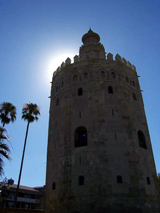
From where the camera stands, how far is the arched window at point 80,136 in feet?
63.9

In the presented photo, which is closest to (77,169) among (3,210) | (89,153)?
(89,153)

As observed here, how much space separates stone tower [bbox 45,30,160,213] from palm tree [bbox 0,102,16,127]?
4221 mm

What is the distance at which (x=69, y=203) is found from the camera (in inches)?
677

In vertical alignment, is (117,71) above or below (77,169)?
above

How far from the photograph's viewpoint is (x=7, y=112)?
889 inches

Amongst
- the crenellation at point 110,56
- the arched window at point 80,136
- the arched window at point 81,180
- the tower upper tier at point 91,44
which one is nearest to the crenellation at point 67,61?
the tower upper tier at point 91,44

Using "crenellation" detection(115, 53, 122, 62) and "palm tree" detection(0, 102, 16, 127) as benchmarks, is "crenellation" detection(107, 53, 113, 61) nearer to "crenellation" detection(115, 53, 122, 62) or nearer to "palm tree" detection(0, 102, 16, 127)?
"crenellation" detection(115, 53, 122, 62)

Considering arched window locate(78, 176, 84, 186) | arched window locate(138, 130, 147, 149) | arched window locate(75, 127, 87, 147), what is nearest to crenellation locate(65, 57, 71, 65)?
arched window locate(75, 127, 87, 147)

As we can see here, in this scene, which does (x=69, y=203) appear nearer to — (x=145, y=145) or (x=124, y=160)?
(x=124, y=160)

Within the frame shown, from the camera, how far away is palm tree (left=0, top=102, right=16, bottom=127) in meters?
22.0

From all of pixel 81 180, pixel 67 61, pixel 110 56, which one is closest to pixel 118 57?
pixel 110 56

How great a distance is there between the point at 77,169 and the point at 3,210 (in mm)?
6720

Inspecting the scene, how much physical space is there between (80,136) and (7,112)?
8564mm

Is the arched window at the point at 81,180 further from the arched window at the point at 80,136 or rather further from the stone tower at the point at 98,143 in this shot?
the arched window at the point at 80,136
